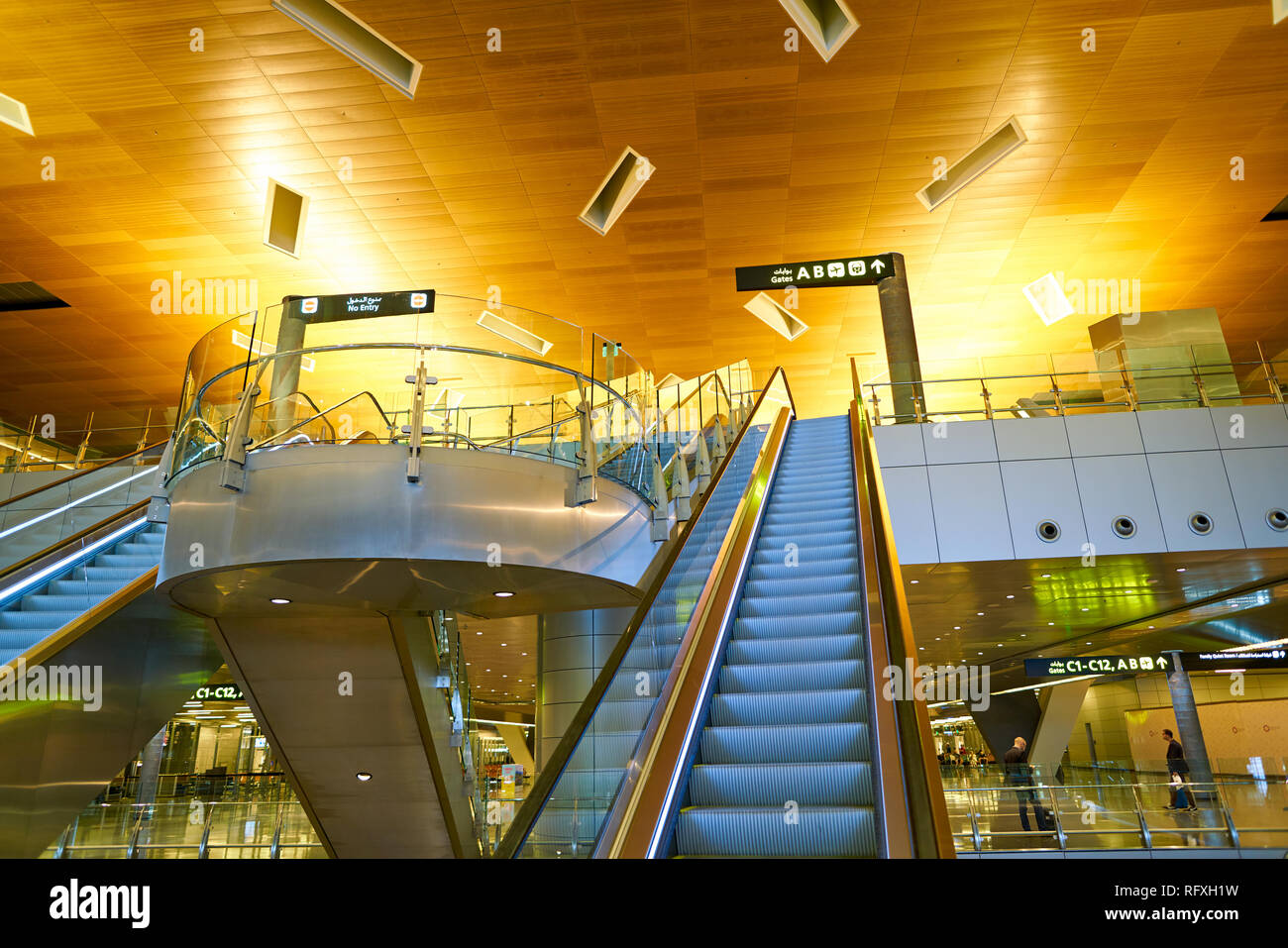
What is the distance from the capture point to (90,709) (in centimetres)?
705

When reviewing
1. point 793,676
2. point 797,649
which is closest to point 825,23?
point 797,649

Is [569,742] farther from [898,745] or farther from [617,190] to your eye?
[617,190]

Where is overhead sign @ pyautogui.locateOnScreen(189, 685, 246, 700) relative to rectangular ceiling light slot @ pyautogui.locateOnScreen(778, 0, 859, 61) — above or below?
below

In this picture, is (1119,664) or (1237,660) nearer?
(1237,660)

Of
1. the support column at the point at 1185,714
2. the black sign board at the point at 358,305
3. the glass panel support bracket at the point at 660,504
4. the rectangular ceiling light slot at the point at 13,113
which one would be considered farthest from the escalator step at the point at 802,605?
the support column at the point at 1185,714

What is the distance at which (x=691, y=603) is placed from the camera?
529 cm

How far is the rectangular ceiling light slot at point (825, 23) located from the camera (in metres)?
8.20

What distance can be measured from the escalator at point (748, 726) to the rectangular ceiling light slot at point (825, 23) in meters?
4.94

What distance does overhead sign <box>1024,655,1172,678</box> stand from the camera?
1469 cm

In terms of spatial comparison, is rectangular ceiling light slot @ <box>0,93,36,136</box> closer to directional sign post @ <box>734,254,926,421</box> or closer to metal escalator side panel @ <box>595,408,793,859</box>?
directional sign post @ <box>734,254,926,421</box>

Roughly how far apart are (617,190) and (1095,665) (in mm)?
11841

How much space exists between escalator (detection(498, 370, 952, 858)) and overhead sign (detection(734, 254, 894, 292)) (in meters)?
5.64

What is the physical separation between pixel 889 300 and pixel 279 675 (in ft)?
33.1

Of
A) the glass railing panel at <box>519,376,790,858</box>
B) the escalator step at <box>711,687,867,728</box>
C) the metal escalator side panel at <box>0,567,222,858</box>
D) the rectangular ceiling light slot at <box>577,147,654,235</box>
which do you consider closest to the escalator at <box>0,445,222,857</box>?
the metal escalator side panel at <box>0,567,222,858</box>
